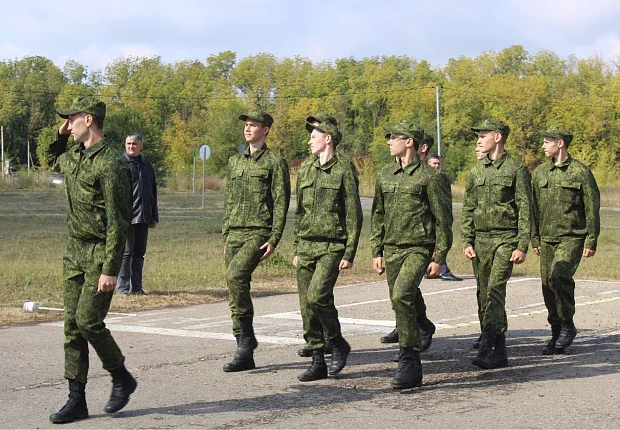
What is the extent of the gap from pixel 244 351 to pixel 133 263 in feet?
19.0

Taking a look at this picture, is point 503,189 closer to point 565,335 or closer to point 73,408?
point 565,335

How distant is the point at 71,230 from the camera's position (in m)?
7.82

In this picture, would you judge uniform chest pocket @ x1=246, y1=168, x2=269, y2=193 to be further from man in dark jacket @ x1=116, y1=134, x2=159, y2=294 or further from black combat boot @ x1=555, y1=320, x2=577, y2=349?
man in dark jacket @ x1=116, y1=134, x2=159, y2=294

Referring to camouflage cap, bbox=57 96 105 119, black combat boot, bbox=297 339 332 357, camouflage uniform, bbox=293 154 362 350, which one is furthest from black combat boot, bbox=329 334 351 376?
camouflage cap, bbox=57 96 105 119

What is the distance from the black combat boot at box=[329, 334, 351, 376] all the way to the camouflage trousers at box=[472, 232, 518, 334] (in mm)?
1415

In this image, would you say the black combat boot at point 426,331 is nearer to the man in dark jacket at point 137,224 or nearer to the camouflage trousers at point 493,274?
the camouflage trousers at point 493,274

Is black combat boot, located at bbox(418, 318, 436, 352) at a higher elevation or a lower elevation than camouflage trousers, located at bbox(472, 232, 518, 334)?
lower

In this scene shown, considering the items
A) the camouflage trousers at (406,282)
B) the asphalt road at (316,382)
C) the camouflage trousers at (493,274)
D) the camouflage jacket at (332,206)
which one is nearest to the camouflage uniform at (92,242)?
the asphalt road at (316,382)

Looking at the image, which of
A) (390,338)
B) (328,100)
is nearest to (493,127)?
(390,338)

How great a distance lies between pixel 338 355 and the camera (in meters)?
9.47

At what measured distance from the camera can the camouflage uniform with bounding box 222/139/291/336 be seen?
9.66 metres

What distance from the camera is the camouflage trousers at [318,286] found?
30.5 ft

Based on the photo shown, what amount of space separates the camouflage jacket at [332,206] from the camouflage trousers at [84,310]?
7.65ft

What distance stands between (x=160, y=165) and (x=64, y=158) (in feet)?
225
